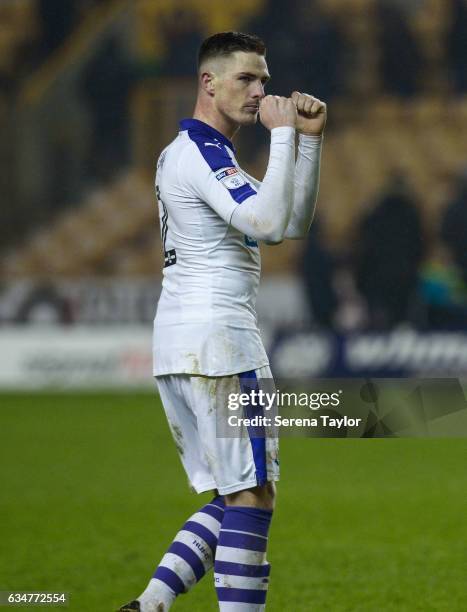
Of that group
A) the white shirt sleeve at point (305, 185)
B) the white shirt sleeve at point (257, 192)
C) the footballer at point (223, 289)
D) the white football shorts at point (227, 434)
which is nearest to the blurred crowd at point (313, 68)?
the white shirt sleeve at point (305, 185)

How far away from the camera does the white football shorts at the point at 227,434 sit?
374 cm

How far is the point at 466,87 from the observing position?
19.0m

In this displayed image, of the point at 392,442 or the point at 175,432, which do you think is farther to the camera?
the point at 392,442

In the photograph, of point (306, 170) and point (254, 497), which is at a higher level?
point (306, 170)

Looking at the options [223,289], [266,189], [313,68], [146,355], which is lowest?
[223,289]

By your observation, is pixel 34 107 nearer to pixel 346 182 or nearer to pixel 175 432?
pixel 346 182

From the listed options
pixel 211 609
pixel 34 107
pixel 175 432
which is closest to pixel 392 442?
pixel 211 609

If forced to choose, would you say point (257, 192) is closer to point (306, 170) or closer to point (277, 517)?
point (306, 170)

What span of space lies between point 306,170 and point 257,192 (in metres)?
0.41

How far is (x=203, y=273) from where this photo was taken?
12.8 ft

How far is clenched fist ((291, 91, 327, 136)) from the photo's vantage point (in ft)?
12.9

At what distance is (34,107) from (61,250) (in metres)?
2.35

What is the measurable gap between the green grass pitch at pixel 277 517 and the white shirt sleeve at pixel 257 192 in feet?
6.37

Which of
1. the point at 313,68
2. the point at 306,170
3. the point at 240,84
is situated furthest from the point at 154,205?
the point at 240,84
